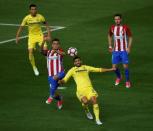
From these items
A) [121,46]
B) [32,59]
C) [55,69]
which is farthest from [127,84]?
[32,59]

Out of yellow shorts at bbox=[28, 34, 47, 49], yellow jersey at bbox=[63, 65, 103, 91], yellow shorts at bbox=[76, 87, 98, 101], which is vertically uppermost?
yellow shorts at bbox=[28, 34, 47, 49]

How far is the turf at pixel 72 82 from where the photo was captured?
2238 centimetres

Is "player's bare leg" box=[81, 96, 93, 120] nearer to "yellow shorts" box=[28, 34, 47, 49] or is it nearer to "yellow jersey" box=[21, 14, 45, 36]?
"yellow shorts" box=[28, 34, 47, 49]

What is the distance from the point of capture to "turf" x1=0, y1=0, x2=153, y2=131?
22377 millimetres

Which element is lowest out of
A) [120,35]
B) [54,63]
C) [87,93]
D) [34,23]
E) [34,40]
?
[87,93]

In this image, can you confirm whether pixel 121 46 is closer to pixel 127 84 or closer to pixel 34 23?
pixel 127 84

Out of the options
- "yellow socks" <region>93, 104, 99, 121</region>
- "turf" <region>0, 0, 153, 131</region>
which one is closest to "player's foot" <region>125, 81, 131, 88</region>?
"turf" <region>0, 0, 153, 131</region>

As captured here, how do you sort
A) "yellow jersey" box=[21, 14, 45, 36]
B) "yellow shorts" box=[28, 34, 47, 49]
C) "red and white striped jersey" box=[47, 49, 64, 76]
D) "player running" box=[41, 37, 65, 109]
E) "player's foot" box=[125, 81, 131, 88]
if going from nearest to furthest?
"player running" box=[41, 37, 65, 109]
"red and white striped jersey" box=[47, 49, 64, 76]
"player's foot" box=[125, 81, 131, 88]
"yellow shorts" box=[28, 34, 47, 49]
"yellow jersey" box=[21, 14, 45, 36]

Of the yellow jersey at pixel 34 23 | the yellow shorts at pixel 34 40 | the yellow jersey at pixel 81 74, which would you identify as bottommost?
the yellow jersey at pixel 81 74

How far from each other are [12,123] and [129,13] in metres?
24.3

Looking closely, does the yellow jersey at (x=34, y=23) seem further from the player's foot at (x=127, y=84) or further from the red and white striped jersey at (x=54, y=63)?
the red and white striped jersey at (x=54, y=63)

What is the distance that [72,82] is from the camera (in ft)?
92.2

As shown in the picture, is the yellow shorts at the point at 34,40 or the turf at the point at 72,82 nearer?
the turf at the point at 72,82

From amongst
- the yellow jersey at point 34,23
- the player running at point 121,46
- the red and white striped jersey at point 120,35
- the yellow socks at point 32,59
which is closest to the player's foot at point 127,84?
the player running at point 121,46
